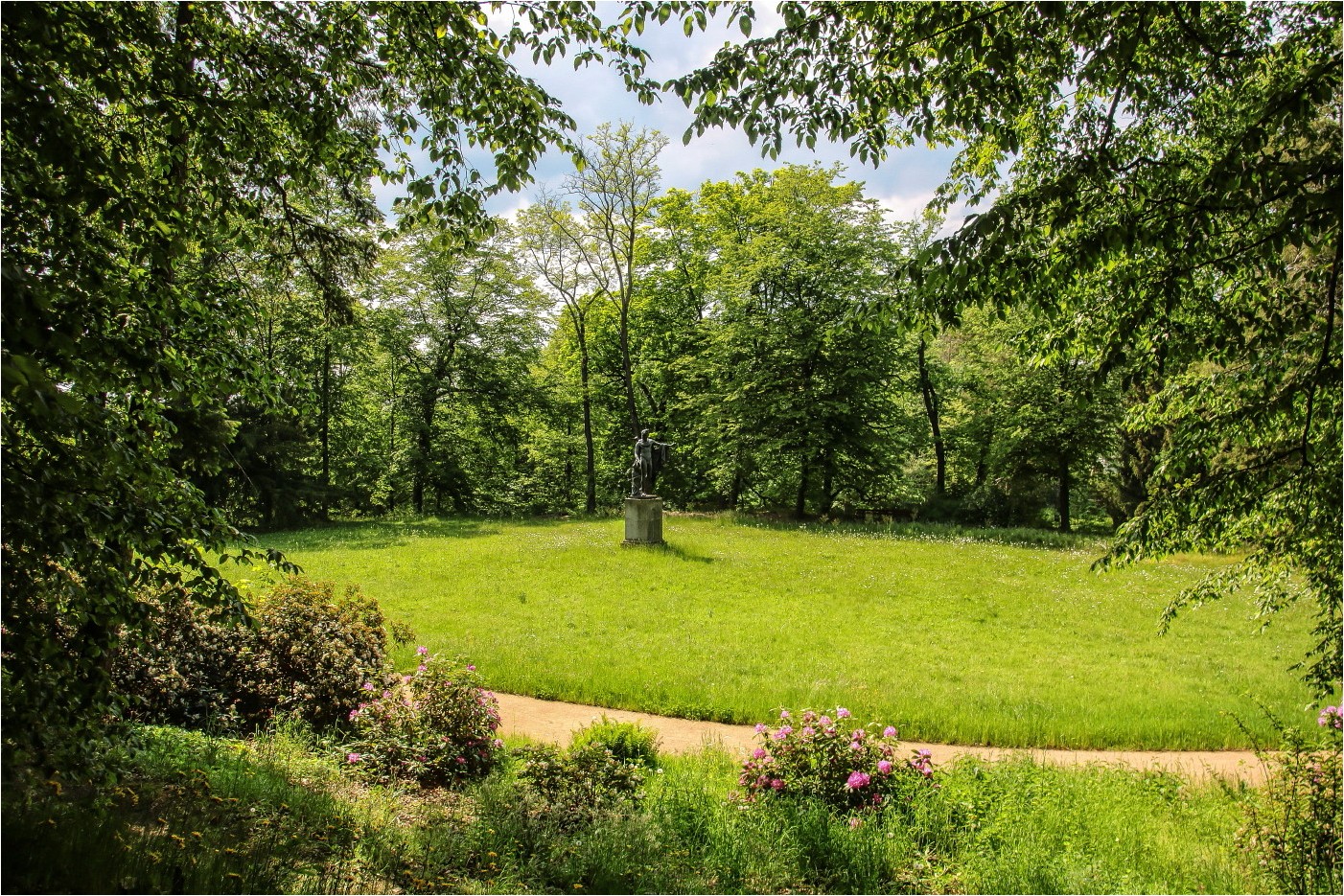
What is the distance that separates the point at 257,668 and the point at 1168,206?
7.77 m

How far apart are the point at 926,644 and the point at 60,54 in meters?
10.9

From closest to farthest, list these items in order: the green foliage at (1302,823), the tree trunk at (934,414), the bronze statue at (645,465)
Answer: the green foliage at (1302,823)
the bronze statue at (645,465)
the tree trunk at (934,414)

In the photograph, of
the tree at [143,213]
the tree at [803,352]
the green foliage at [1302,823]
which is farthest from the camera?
the tree at [803,352]

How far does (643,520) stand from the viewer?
17750 millimetres

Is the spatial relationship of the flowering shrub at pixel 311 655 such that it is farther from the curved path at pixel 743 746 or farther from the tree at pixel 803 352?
the tree at pixel 803 352

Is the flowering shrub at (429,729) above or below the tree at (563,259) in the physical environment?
below

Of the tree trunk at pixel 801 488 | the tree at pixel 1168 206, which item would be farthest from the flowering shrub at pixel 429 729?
the tree trunk at pixel 801 488

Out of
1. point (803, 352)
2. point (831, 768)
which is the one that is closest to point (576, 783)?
point (831, 768)

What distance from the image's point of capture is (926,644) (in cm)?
1037

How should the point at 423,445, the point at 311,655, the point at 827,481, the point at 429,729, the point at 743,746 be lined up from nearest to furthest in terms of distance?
1. the point at 429,729
2. the point at 311,655
3. the point at 743,746
4. the point at 827,481
5. the point at 423,445

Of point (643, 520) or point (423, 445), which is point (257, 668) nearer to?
point (643, 520)

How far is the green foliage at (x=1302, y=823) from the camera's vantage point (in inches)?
151

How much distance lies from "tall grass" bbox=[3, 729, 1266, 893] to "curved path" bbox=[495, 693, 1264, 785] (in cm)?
100

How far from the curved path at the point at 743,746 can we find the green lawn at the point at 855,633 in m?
0.18
